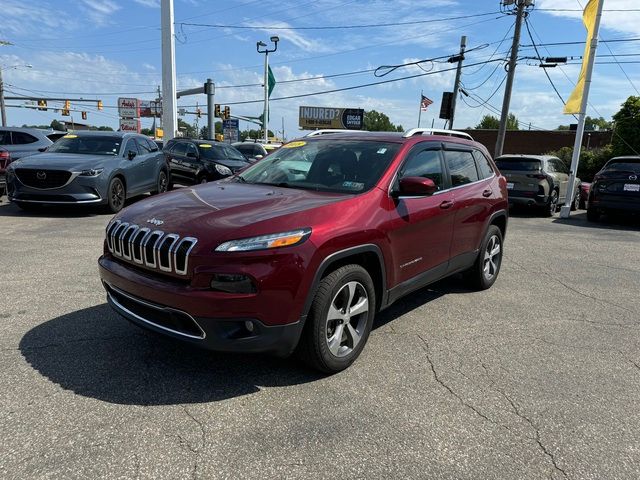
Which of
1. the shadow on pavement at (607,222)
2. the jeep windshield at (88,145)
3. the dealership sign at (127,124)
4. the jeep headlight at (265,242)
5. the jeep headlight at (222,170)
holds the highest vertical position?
the dealership sign at (127,124)

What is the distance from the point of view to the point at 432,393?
326 cm

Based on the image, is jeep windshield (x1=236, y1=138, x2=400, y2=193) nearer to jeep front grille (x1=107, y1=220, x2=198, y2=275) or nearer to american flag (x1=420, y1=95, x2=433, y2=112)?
jeep front grille (x1=107, y1=220, x2=198, y2=275)

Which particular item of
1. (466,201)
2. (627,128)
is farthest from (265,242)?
(627,128)

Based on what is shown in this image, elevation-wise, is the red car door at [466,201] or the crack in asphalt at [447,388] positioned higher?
the red car door at [466,201]

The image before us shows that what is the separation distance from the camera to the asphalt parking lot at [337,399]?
2504 millimetres

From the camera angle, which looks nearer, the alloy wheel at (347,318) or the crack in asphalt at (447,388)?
the crack in asphalt at (447,388)

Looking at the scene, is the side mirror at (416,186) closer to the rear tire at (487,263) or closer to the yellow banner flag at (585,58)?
the rear tire at (487,263)

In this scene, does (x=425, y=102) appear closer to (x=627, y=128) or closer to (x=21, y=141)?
(x=627, y=128)

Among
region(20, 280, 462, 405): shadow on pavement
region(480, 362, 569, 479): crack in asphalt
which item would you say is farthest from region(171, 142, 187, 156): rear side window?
region(480, 362, 569, 479): crack in asphalt

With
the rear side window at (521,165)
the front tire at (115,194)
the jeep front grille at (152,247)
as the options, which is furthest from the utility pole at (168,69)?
the jeep front grille at (152,247)

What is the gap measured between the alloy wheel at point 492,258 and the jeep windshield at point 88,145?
320 inches

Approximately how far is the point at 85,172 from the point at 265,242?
301 inches

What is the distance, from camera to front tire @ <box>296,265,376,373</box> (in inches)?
124

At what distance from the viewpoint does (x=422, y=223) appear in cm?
411
